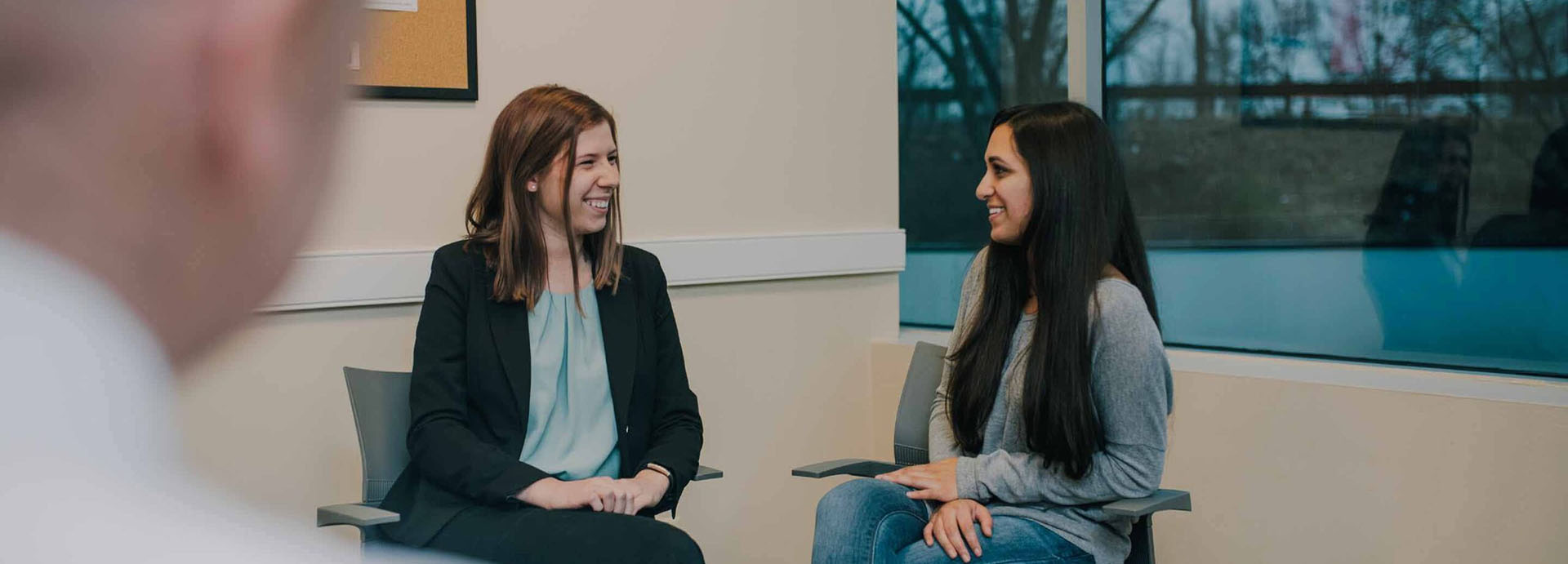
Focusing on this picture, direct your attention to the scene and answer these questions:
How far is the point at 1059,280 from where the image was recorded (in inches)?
85.4

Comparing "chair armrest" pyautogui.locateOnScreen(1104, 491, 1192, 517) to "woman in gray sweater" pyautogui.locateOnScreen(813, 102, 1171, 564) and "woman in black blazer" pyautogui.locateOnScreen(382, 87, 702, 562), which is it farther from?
"woman in black blazer" pyautogui.locateOnScreen(382, 87, 702, 562)

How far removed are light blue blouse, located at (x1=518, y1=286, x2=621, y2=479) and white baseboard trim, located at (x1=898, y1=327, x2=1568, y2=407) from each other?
1133mm

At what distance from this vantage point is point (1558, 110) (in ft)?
8.11

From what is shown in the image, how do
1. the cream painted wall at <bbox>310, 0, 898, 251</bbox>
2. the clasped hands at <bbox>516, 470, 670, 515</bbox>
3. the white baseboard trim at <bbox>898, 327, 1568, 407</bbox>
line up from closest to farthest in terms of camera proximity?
the clasped hands at <bbox>516, 470, 670, 515</bbox>
the white baseboard trim at <bbox>898, 327, 1568, 407</bbox>
the cream painted wall at <bbox>310, 0, 898, 251</bbox>

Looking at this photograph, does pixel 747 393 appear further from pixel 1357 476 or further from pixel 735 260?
pixel 1357 476

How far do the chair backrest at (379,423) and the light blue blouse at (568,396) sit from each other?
0.79 ft

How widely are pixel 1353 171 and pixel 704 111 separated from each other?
1484 millimetres

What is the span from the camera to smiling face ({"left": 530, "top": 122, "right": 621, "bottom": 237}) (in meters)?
Answer: 2.36

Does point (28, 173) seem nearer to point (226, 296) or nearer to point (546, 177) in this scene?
point (226, 296)

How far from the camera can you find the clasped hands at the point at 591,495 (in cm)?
217

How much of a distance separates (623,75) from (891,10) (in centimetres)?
86

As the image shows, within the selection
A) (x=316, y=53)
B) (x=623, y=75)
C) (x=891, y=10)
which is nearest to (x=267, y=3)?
(x=316, y=53)

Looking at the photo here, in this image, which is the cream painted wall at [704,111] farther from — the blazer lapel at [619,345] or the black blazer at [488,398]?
the blazer lapel at [619,345]

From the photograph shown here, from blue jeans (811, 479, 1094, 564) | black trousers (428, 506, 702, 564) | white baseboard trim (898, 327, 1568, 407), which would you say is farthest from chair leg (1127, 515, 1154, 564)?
black trousers (428, 506, 702, 564)
